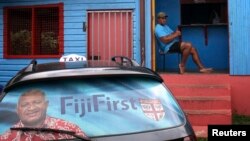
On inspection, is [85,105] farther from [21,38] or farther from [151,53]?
[21,38]

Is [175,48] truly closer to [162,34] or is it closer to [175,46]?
[175,46]

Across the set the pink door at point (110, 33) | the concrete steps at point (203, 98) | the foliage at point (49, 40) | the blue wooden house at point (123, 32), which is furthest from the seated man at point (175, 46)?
the foliage at point (49, 40)

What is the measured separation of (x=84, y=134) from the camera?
8.84 feet

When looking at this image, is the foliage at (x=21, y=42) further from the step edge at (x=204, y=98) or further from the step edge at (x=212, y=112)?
the step edge at (x=212, y=112)

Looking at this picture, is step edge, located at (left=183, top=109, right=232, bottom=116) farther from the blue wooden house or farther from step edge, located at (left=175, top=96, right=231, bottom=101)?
the blue wooden house

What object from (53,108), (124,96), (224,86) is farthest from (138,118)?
(224,86)

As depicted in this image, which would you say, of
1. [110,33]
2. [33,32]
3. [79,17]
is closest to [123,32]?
[110,33]

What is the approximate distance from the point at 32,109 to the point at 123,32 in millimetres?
6662

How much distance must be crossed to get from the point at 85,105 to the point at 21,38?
8.06 m

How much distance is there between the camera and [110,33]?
9.45 m

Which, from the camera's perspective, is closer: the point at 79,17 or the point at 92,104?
the point at 92,104

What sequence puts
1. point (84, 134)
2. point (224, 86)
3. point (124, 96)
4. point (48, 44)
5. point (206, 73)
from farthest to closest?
1. point (48, 44)
2. point (206, 73)
3. point (224, 86)
4. point (124, 96)
5. point (84, 134)

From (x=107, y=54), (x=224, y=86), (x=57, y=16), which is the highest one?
(x=57, y=16)

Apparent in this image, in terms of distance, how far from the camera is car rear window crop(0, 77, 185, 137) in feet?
9.08
